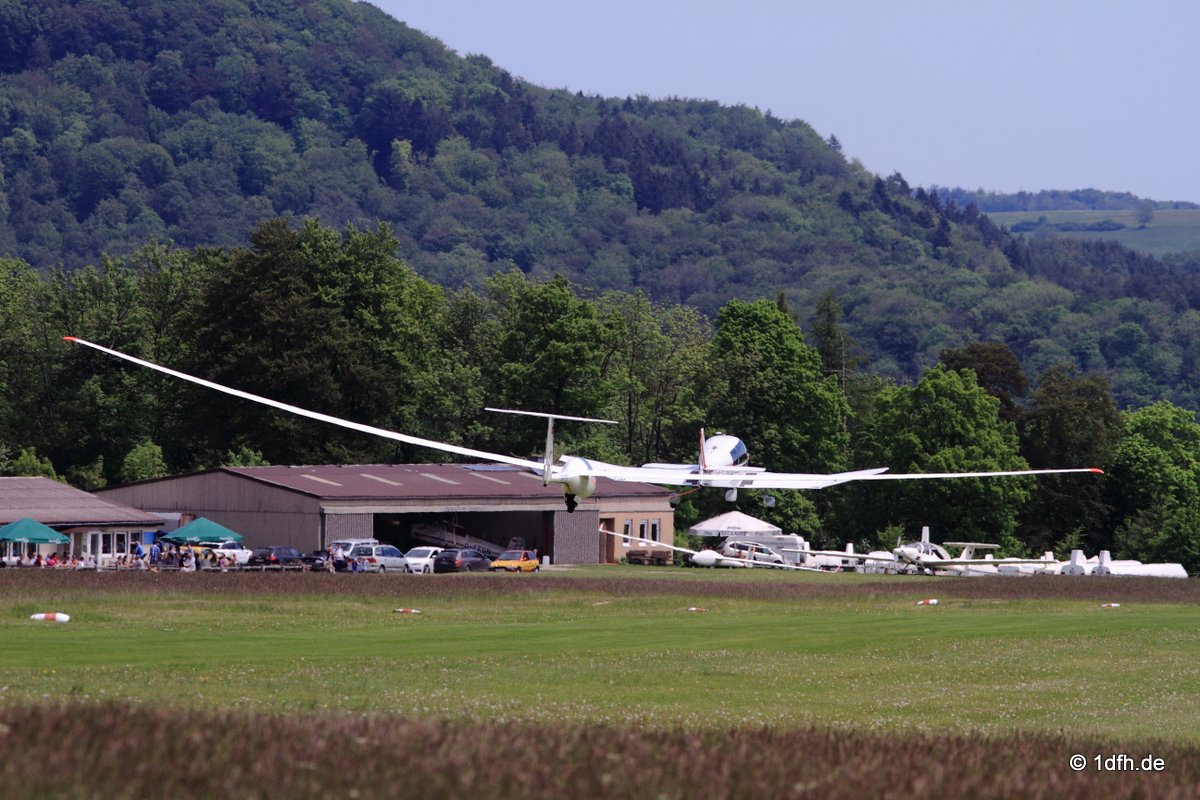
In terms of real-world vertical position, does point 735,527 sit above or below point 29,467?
below

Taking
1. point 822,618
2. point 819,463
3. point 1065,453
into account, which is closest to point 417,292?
point 819,463

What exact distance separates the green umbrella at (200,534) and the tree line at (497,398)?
18348 millimetres

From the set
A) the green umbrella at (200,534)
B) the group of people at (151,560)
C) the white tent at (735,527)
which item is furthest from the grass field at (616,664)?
the white tent at (735,527)

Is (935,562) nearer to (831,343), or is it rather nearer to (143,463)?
(143,463)

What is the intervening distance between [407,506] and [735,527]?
75.1 feet

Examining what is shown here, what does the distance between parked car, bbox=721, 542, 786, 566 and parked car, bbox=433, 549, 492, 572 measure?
1696cm

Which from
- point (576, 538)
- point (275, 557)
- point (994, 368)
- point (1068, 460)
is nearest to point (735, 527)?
point (576, 538)

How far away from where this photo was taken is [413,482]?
82938 millimetres

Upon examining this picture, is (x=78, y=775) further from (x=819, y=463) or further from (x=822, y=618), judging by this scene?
(x=819, y=463)

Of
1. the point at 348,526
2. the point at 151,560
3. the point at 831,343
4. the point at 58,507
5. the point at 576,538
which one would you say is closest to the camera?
the point at 151,560

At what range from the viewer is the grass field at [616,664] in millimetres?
15742

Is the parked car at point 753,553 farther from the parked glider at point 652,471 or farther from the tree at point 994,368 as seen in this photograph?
the tree at point 994,368

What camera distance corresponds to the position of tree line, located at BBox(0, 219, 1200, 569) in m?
98.0

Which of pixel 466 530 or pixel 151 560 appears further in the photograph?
pixel 466 530
